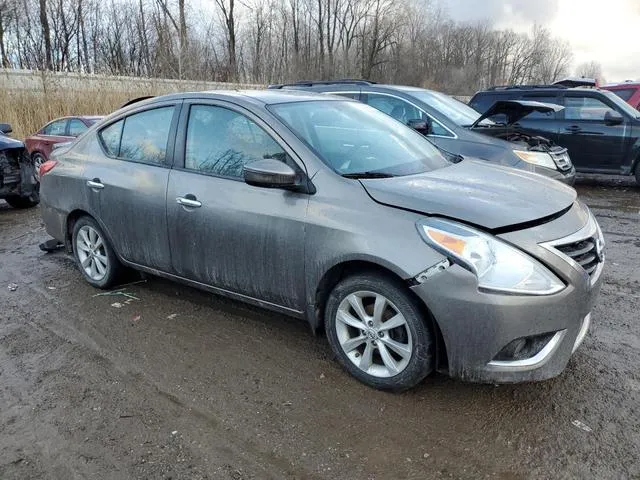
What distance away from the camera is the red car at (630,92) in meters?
12.1

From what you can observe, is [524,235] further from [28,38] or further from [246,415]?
[28,38]

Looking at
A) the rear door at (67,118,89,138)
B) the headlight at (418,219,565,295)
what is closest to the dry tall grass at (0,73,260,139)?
the rear door at (67,118,89,138)

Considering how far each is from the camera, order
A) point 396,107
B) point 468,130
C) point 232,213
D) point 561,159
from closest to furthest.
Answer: point 232,213
point 468,130
point 561,159
point 396,107

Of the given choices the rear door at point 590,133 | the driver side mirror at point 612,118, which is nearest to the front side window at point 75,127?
the rear door at point 590,133

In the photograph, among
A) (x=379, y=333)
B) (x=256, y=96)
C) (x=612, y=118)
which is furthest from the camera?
(x=612, y=118)

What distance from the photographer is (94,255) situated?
183 inches

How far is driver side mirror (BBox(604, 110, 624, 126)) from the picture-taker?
9.23 metres

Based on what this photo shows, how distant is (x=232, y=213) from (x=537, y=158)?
4.99 meters

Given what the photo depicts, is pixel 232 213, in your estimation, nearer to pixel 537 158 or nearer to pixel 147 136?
pixel 147 136

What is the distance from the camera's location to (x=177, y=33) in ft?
94.8

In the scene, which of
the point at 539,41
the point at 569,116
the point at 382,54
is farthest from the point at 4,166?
the point at 539,41

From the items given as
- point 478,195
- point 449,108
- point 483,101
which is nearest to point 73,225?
point 478,195

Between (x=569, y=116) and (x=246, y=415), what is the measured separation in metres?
9.13

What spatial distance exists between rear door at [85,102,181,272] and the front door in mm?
131
